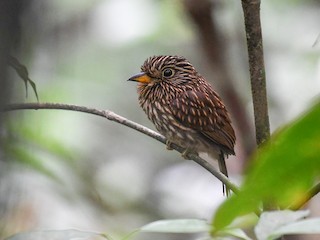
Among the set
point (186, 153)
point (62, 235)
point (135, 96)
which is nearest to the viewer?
point (62, 235)

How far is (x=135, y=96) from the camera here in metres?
5.34

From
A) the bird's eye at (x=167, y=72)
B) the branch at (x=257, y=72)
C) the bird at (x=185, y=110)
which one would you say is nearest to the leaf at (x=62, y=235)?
the branch at (x=257, y=72)

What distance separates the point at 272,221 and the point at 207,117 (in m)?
2.41

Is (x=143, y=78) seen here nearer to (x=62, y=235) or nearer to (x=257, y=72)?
(x=257, y=72)

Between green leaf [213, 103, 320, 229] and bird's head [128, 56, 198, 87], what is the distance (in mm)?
2890

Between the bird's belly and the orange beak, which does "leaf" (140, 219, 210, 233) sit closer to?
the bird's belly

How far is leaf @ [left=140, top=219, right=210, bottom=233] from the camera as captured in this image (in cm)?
105

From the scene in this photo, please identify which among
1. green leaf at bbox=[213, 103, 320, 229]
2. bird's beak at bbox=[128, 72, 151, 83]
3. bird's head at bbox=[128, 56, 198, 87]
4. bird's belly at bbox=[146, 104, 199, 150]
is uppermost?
bird's head at bbox=[128, 56, 198, 87]

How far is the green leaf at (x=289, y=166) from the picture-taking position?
671mm

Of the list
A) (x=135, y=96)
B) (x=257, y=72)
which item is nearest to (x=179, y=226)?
(x=257, y=72)

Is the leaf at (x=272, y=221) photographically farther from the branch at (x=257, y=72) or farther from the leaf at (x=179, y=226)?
the branch at (x=257, y=72)

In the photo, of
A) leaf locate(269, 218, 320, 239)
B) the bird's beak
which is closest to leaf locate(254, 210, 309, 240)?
leaf locate(269, 218, 320, 239)

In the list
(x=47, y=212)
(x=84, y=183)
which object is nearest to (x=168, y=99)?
(x=84, y=183)

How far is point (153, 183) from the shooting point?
15.9 ft
